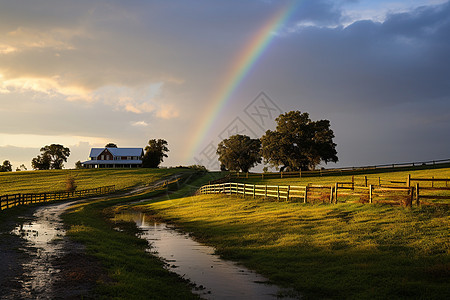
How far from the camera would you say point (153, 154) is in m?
131

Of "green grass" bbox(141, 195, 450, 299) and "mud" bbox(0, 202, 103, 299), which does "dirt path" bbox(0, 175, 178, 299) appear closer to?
"mud" bbox(0, 202, 103, 299)

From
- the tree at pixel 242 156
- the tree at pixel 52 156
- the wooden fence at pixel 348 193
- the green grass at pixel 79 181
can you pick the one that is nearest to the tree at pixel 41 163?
the tree at pixel 52 156

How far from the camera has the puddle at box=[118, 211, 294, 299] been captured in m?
11.0

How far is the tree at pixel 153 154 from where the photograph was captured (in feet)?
427

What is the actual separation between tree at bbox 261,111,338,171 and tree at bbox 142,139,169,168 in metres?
62.1

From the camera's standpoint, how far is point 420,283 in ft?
34.5

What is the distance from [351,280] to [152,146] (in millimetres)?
130918

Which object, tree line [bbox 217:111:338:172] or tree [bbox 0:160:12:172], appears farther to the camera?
tree [bbox 0:160:12:172]

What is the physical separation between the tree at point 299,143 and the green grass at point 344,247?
5123 centimetres

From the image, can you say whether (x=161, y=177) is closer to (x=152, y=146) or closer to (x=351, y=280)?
(x=152, y=146)

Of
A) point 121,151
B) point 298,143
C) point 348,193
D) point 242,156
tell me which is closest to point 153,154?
point 121,151

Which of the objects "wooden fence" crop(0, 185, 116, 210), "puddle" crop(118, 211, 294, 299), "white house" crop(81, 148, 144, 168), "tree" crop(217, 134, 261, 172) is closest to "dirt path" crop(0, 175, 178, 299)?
"puddle" crop(118, 211, 294, 299)

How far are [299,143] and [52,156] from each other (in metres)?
123

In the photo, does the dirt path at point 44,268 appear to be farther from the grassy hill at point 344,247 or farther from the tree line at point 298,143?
the tree line at point 298,143
